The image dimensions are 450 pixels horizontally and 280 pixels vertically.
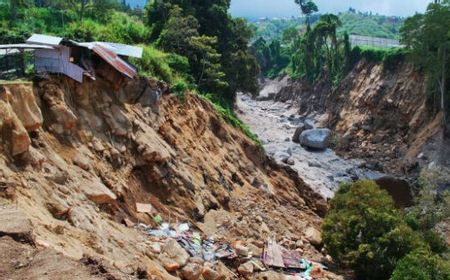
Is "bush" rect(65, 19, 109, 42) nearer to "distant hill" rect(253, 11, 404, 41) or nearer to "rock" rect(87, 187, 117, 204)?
"rock" rect(87, 187, 117, 204)

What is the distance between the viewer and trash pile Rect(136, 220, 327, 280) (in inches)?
590

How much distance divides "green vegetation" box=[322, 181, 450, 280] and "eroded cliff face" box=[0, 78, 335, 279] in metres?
1.33

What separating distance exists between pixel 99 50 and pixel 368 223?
1166 centimetres

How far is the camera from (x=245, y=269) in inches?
613

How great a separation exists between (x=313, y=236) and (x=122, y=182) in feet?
30.6

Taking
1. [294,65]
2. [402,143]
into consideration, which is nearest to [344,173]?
[402,143]

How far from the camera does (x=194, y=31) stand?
29.5 m

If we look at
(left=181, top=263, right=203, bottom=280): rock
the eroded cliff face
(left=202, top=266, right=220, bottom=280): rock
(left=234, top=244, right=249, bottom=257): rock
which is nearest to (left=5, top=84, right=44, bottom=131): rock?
the eroded cliff face

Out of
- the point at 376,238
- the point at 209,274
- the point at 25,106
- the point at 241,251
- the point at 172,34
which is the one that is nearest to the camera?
the point at 25,106

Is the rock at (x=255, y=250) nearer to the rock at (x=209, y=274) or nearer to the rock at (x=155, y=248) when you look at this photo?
the rock at (x=209, y=274)

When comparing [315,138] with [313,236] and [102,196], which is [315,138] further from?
[102,196]

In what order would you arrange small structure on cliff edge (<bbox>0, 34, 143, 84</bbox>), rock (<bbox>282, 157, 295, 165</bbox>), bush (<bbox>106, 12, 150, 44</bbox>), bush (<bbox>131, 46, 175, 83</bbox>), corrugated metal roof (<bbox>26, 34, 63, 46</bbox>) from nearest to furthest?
1. small structure on cliff edge (<bbox>0, 34, 143, 84</bbox>)
2. corrugated metal roof (<bbox>26, 34, 63, 46</bbox>)
3. bush (<bbox>131, 46, 175, 83</bbox>)
4. bush (<bbox>106, 12, 150, 44</bbox>)
5. rock (<bbox>282, 157, 295, 165</bbox>)

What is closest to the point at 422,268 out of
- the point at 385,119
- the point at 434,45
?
the point at 434,45

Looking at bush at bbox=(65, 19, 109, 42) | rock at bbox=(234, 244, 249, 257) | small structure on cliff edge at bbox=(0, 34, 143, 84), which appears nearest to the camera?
small structure on cliff edge at bbox=(0, 34, 143, 84)
